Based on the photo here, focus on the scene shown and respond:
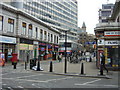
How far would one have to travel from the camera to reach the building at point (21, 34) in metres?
28.6

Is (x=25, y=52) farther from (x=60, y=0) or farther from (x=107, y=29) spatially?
(x=60, y=0)

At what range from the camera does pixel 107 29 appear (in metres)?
18.4

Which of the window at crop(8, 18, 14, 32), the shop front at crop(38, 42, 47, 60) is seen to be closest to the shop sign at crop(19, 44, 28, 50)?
the window at crop(8, 18, 14, 32)

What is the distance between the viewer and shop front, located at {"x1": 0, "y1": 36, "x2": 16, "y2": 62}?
27.9m

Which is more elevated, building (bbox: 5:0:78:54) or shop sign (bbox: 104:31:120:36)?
building (bbox: 5:0:78:54)

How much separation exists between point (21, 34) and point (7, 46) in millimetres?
4721

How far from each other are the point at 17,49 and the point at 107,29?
19021mm

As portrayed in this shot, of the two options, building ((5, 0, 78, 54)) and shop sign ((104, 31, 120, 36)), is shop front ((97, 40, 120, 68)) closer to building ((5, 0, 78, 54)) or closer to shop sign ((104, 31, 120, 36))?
shop sign ((104, 31, 120, 36))

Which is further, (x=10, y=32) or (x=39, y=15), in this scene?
(x=39, y=15)

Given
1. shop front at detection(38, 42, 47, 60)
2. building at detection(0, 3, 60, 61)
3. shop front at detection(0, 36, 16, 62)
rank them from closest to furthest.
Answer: shop front at detection(0, 36, 16, 62) → building at detection(0, 3, 60, 61) → shop front at detection(38, 42, 47, 60)

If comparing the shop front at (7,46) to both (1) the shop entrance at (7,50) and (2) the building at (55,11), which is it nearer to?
(1) the shop entrance at (7,50)

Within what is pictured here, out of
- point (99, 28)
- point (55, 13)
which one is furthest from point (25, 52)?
point (55, 13)

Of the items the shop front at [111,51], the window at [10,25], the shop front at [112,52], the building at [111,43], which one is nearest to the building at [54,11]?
the window at [10,25]

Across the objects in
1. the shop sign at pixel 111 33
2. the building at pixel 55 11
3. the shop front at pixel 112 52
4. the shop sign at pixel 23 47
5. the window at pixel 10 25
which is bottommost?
the shop front at pixel 112 52
